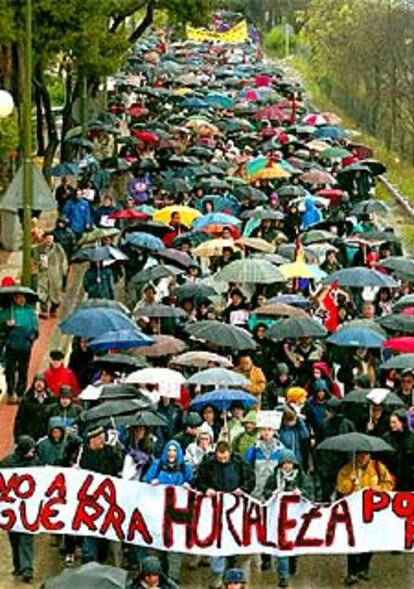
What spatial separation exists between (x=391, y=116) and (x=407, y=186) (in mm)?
11054

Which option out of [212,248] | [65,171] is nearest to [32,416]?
[212,248]

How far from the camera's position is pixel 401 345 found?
18.2 metres

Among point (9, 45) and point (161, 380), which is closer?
point (161, 380)

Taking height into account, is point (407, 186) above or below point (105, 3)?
below

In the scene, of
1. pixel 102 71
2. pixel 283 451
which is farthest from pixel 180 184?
pixel 283 451

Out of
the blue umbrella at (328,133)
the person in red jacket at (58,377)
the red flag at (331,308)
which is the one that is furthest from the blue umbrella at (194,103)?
the person in red jacket at (58,377)

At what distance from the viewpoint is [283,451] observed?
1468cm

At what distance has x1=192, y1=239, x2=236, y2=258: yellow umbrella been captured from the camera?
78.1 feet

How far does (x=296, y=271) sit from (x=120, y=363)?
5060 mm

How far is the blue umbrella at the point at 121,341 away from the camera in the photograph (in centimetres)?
1834

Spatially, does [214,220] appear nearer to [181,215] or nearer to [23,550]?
[181,215]

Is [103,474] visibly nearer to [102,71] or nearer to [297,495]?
[297,495]

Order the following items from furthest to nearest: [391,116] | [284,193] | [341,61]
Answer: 1. [341,61]
2. [391,116]
3. [284,193]

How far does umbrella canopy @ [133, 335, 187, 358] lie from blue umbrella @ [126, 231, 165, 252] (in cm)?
507
